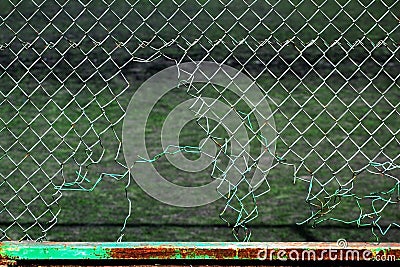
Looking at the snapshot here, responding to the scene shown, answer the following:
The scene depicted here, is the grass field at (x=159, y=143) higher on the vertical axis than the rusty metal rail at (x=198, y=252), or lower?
lower

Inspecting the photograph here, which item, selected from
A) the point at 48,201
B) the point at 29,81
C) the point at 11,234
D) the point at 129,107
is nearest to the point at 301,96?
the point at 129,107

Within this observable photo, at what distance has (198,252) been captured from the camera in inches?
91.7

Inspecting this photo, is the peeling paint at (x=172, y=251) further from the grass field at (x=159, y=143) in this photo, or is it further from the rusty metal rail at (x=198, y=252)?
the grass field at (x=159, y=143)

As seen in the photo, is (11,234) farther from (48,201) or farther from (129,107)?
(129,107)

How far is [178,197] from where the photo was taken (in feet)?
13.0

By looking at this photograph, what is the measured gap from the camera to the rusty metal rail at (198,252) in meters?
2.31

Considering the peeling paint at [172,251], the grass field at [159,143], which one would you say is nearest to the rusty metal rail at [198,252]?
the peeling paint at [172,251]

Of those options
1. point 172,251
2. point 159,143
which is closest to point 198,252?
point 172,251

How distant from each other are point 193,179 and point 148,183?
25 centimetres

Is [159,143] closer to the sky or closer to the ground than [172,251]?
closer to the ground

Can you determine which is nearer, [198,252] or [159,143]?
[198,252]

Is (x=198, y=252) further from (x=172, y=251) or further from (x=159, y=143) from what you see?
(x=159, y=143)

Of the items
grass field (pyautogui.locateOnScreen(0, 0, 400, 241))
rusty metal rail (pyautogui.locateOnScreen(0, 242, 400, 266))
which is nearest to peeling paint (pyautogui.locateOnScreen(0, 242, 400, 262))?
rusty metal rail (pyautogui.locateOnScreen(0, 242, 400, 266))

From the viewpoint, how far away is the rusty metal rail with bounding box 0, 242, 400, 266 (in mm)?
2314
